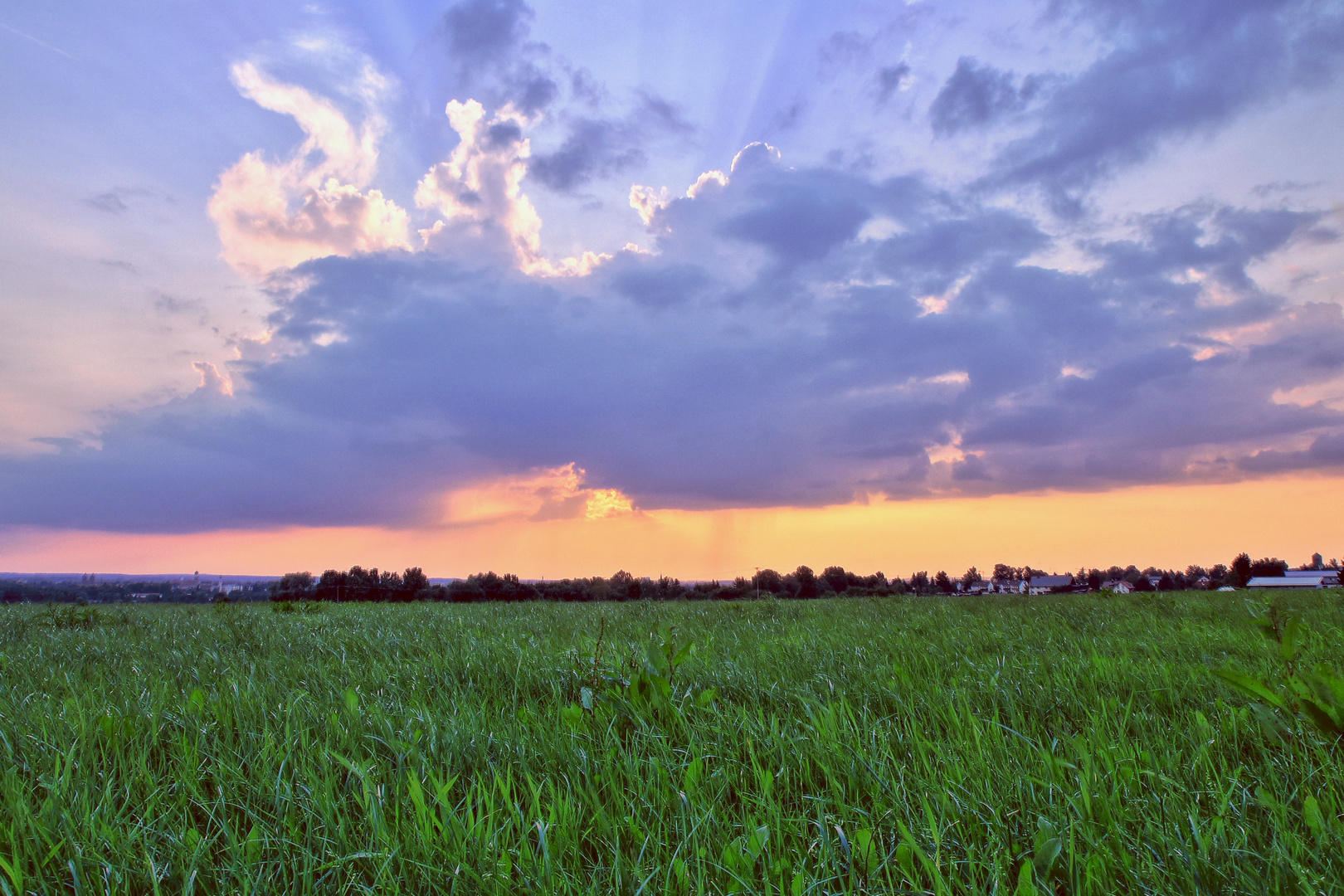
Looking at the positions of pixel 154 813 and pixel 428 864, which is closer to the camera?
pixel 428 864

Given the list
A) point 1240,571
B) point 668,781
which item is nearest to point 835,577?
point 668,781

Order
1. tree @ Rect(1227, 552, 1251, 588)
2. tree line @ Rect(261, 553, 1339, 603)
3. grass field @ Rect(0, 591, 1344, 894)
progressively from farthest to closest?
tree @ Rect(1227, 552, 1251, 588) → tree line @ Rect(261, 553, 1339, 603) → grass field @ Rect(0, 591, 1344, 894)

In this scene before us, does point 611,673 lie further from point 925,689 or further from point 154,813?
point 154,813

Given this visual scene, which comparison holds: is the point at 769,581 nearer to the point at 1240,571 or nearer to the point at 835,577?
the point at 835,577

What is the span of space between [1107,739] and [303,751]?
12.9 feet

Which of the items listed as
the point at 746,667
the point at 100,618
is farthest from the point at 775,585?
the point at 746,667

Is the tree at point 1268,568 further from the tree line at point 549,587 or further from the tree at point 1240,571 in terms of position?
the tree line at point 549,587

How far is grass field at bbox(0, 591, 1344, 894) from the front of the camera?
2.08 metres

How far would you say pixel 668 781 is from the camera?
106 inches

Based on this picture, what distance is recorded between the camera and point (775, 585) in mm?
32719

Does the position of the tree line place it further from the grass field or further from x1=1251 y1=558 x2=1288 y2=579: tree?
x1=1251 y1=558 x2=1288 y2=579: tree

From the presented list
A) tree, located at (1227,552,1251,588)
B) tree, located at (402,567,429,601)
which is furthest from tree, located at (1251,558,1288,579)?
tree, located at (402,567,429,601)

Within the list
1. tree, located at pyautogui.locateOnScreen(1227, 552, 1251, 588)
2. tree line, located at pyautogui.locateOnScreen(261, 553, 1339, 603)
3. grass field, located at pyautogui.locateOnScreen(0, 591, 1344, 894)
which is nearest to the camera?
grass field, located at pyautogui.locateOnScreen(0, 591, 1344, 894)

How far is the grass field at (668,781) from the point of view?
6.82 feet
